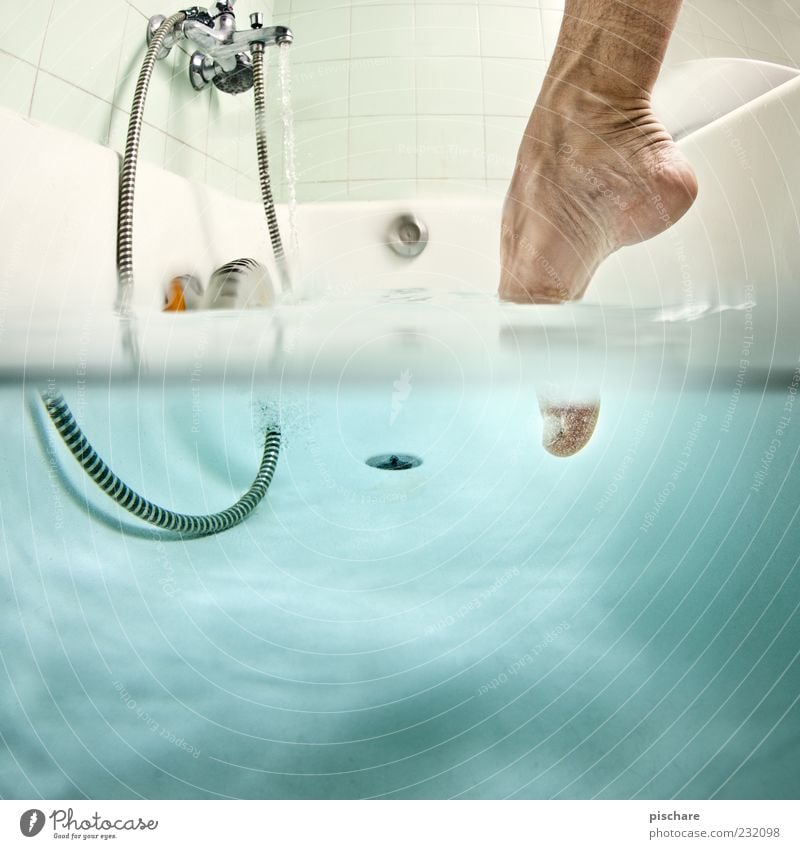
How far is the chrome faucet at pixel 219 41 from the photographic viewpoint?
847 mm

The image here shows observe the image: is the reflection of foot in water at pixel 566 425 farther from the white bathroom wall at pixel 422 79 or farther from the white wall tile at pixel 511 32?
the white wall tile at pixel 511 32

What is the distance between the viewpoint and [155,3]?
2.85ft

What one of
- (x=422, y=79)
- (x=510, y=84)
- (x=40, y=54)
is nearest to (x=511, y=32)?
(x=510, y=84)

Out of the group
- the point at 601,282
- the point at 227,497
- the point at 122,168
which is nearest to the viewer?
the point at 227,497

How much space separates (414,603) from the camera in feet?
1.39

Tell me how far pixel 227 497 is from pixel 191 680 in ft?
0.55

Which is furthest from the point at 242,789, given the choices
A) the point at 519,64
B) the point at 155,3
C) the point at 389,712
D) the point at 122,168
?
the point at 519,64

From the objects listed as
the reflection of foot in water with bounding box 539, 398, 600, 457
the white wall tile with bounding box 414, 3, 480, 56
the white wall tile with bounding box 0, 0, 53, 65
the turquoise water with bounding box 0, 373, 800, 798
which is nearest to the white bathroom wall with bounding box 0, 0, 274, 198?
the white wall tile with bounding box 0, 0, 53, 65

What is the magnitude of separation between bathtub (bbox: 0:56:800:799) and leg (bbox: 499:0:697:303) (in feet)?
0.27

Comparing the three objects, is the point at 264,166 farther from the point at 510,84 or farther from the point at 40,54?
the point at 510,84

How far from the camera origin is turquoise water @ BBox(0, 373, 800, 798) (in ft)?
1.09

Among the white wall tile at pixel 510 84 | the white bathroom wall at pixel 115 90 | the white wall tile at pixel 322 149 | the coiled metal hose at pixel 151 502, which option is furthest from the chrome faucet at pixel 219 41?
the coiled metal hose at pixel 151 502

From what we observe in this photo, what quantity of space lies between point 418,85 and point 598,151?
0.97m
